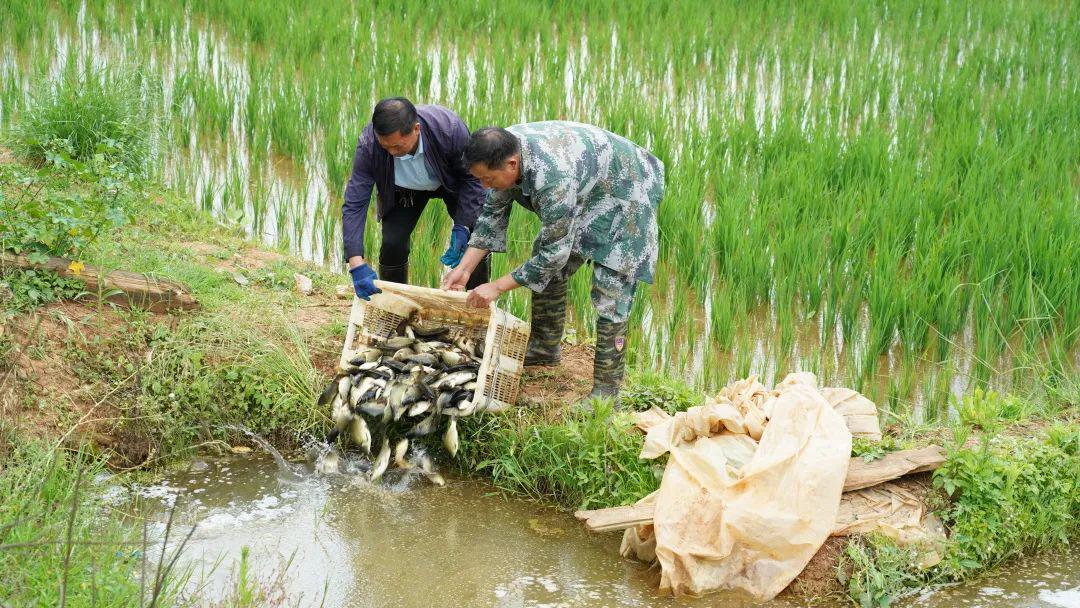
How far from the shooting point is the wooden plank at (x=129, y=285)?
13.0 feet

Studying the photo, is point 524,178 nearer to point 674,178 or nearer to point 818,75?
point 674,178

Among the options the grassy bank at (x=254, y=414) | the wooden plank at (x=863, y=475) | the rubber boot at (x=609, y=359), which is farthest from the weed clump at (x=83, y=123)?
the wooden plank at (x=863, y=475)

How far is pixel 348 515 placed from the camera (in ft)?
11.5

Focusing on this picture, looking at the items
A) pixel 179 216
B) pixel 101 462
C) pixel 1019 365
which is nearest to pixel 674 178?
pixel 1019 365

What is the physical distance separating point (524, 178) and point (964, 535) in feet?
6.14

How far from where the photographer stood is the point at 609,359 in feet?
12.7

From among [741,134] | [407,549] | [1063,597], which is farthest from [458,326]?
[741,134]

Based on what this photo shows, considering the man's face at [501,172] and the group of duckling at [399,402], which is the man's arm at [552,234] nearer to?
the man's face at [501,172]

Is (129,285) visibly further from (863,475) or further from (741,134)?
(741,134)

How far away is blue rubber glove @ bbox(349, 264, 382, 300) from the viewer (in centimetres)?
380

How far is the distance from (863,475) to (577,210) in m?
1.34

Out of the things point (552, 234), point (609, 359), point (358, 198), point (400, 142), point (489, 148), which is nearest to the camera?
point (489, 148)

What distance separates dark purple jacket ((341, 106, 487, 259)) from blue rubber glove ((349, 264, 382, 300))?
0.11 m

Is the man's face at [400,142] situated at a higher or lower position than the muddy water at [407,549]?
higher
